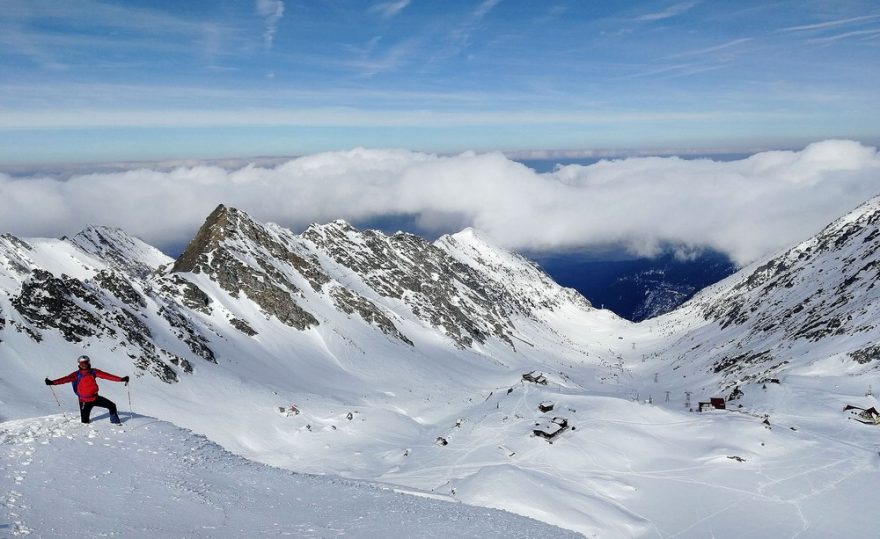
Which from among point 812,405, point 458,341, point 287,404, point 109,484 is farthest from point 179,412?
point 458,341

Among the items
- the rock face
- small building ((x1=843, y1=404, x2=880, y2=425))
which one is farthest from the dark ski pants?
the rock face

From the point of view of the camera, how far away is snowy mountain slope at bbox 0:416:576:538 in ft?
46.2

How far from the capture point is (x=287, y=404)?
76000mm

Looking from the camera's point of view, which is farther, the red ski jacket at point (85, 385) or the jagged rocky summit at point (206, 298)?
the jagged rocky summit at point (206, 298)

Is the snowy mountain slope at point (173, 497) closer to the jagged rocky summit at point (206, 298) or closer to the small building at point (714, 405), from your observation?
the jagged rocky summit at point (206, 298)

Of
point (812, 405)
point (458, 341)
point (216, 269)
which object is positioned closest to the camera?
point (812, 405)

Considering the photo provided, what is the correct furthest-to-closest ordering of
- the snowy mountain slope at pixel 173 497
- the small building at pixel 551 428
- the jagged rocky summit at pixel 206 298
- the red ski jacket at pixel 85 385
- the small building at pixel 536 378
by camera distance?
1. the small building at pixel 536 378
2. the jagged rocky summit at pixel 206 298
3. the small building at pixel 551 428
4. the red ski jacket at pixel 85 385
5. the snowy mountain slope at pixel 173 497

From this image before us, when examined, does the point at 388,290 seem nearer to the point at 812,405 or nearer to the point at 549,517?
the point at 812,405

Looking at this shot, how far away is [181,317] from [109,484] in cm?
8514

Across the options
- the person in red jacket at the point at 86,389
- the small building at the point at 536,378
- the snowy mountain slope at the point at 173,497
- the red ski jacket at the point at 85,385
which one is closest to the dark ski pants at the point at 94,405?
the person in red jacket at the point at 86,389

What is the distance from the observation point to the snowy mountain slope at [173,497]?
555 inches

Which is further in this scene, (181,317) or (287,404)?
(181,317)

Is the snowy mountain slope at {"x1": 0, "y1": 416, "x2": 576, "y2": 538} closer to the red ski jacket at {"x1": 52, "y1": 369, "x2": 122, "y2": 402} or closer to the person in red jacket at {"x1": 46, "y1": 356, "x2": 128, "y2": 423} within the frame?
the person in red jacket at {"x1": 46, "y1": 356, "x2": 128, "y2": 423}

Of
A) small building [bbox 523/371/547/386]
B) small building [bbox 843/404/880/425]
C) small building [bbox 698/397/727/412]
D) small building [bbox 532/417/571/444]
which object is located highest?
small building [bbox 532/417/571/444]
